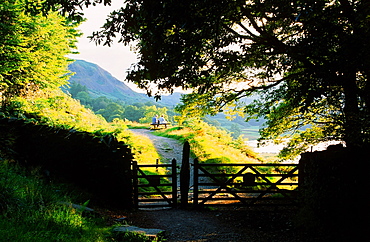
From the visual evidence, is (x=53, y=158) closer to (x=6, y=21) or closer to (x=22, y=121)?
(x=22, y=121)

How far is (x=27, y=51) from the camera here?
15.9 metres

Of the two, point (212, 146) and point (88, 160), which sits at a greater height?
point (88, 160)

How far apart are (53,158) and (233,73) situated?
6706mm

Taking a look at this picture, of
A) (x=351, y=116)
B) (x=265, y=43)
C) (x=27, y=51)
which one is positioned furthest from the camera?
(x=27, y=51)

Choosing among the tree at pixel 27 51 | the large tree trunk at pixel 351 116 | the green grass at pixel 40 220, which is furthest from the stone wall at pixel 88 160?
the large tree trunk at pixel 351 116

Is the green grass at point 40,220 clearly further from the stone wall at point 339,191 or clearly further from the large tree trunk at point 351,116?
the large tree trunk at point 351,116

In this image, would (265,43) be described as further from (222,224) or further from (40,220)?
(40,220)

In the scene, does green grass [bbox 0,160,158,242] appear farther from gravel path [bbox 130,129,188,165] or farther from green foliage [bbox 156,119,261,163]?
gravel path [bbox 130,129,188,165]

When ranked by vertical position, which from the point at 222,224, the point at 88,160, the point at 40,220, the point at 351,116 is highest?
the point at 351,116

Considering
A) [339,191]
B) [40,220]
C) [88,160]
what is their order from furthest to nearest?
[88,160]
[339,191]
[40,220]

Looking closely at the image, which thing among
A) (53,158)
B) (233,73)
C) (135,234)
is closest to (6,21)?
(53,158)

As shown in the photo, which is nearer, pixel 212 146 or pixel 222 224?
pixel 222 224

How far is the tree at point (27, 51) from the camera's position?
1474 cm

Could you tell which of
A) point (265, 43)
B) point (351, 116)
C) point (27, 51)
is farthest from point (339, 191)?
point (27, 51)
